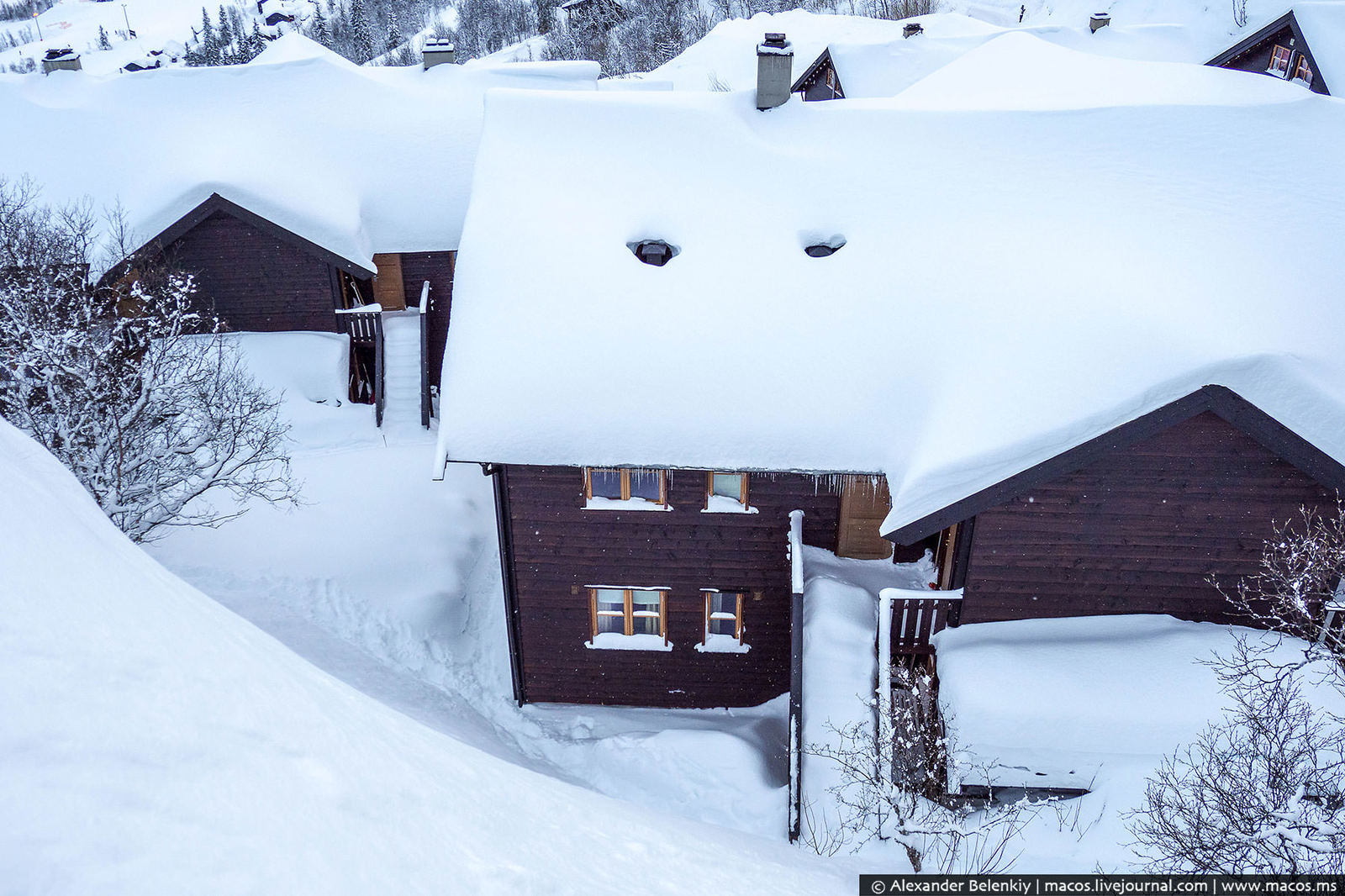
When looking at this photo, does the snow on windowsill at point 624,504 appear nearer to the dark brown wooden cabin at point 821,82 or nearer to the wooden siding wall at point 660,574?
the wooden siding wall at point 660,574

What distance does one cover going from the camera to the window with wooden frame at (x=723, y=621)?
42.2 ft

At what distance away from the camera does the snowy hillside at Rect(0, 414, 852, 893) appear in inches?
147

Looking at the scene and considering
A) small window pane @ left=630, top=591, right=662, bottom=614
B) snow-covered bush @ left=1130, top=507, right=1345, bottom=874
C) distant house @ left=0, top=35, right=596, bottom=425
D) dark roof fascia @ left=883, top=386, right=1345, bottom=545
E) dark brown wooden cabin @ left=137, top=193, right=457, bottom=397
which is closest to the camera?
snow-covered bush @ left=1130, top=507, right=1345, bottom=874

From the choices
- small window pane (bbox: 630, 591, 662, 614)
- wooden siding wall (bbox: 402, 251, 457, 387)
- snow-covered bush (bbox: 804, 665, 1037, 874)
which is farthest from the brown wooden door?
wooden siding wall (bbox: 402, 251, 457, 387)

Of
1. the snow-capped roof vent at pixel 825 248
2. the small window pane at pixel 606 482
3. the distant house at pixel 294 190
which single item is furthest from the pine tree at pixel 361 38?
the small window pane at pixel 606 482

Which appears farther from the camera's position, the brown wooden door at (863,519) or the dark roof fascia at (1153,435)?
the brown wooden door at (863,519)

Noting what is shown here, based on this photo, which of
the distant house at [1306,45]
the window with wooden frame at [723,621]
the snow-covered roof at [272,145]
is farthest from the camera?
the distant house at [1306,45]

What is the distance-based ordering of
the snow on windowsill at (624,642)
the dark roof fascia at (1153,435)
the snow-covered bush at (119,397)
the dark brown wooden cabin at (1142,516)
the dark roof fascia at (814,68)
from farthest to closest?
1. the dark roof fascia at (814,68)
2. the snow on windowsill at (624,642)
3. the snow-covered bush at (119,397)
4. the dark brown wooden cabin at (1142,516)
5. the dark roof fascia at (1153,435)

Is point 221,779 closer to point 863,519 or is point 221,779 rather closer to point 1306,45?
point 863,519

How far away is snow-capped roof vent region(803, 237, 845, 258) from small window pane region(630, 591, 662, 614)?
6073 millimetres

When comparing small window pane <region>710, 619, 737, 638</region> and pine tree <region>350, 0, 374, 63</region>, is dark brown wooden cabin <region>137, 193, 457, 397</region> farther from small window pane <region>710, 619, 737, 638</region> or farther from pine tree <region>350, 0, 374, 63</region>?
pine tree <region>350, 0, 374, 63</region>

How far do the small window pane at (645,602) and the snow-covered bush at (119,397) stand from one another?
274 inches

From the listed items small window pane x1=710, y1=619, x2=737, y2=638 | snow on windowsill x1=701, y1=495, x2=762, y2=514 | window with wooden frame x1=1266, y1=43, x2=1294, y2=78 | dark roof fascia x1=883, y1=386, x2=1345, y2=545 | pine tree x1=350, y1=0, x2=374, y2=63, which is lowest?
small window pane x1=710, y1=619, x2=737, y2=638

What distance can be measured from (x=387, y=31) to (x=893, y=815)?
103 meters
